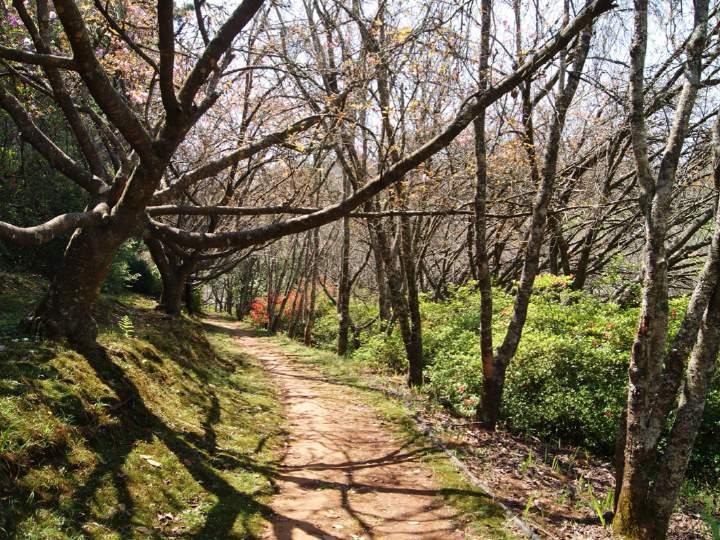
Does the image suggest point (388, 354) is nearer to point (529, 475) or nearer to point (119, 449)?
point (529, 475)

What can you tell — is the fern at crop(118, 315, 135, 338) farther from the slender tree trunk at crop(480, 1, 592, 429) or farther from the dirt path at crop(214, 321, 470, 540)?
the slender tree trunk at crop(480, 1, 592, 429)

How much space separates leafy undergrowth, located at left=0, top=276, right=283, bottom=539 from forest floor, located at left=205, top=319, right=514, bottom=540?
32 cm

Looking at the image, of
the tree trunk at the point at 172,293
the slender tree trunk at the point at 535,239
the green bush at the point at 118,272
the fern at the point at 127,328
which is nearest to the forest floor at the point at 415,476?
the slender tree trunk at the point at 535,239

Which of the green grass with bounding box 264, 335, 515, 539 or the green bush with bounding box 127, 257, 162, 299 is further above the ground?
the green bush with bounding box 127, 257, 162, 299

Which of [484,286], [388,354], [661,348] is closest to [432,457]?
[484,286]

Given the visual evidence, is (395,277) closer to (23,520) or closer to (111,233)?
(111,233)

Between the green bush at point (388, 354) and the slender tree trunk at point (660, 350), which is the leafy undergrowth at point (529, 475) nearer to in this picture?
the slender tree trunk at point (660, 350)

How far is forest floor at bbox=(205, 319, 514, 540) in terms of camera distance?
4.62 meters

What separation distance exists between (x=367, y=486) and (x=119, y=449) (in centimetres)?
252

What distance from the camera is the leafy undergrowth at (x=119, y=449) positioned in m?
3.67

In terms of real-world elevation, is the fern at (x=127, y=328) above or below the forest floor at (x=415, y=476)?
above

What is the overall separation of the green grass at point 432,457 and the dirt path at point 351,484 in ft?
0.42

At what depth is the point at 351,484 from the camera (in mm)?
5691

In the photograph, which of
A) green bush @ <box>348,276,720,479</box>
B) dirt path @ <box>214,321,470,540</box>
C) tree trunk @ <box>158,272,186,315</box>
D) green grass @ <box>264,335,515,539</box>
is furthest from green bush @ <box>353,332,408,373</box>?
tree trunk @ <box>158,272,186,315</box>
